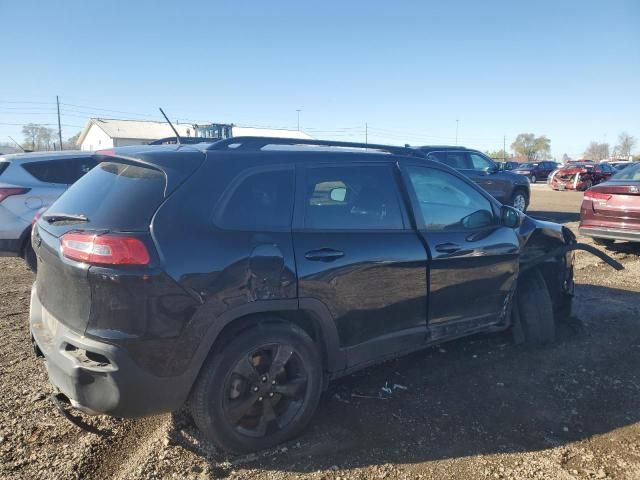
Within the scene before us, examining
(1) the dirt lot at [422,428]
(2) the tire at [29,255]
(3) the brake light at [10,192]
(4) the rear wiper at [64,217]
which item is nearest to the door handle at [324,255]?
(1) the dirt lot at [422,428]

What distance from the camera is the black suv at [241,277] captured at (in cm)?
246

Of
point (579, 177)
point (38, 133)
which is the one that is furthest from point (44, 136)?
point (579, 177)

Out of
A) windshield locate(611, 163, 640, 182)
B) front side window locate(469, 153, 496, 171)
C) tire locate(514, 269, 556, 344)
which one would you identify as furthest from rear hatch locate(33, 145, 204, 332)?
front side window locate(469, 153, 496, 171)

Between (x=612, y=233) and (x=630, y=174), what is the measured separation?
125cm

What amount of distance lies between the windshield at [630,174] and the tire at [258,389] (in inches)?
306

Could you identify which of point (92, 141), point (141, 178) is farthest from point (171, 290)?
point (92, 141)

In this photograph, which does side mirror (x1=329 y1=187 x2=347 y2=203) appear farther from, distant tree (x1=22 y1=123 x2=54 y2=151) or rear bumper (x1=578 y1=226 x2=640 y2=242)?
distant tree (x1=22 y1=123 x2=54 y2=151)

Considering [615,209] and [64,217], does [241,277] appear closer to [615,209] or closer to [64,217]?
[64,217]

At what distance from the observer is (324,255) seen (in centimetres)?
295

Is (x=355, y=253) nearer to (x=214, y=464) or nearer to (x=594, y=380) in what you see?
(x=214, y=464)

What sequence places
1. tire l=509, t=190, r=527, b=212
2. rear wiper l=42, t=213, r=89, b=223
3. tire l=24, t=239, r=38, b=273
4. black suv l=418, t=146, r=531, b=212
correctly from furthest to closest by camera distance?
tire l=509, t=190, r=527, b=212, black suv l=418, t=146, r=531, b=212, tire l=24, t=239, r=38, b=273, rear wiper l=42, t=213, r=89, b=223

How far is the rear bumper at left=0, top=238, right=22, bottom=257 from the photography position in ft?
→ 19.7

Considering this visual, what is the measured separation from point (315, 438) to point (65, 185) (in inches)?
208

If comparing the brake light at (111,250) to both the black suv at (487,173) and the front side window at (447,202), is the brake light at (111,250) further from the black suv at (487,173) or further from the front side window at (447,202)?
the black suv at (487,173)
